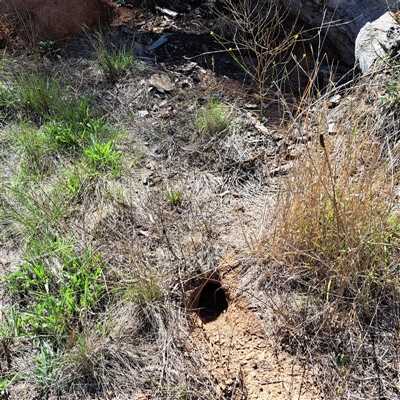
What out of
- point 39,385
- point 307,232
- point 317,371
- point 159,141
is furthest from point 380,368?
point 159,141

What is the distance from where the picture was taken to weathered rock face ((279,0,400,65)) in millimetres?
3652

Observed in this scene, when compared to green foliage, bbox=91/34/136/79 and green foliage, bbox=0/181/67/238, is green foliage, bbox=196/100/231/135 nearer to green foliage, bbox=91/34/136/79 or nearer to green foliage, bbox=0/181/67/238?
green foliage, bbox=91/34/136/79

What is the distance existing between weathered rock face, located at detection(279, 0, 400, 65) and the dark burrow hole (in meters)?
2.09

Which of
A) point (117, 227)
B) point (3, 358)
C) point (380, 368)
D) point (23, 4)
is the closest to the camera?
point (380, 368)

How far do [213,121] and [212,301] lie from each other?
1.32 metres

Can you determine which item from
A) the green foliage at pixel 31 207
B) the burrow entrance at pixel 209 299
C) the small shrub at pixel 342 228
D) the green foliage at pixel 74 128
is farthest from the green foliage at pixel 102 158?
the small shrub at pixel 342 228

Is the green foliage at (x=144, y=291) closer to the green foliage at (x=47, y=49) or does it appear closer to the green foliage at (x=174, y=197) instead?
the green foliage at (x=174, y=197)

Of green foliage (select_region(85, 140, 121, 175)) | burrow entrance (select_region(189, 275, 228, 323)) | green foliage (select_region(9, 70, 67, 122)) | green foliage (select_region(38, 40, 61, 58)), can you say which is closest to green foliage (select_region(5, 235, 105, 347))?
burrow entrance (select_region(189, 275, 228, 323))

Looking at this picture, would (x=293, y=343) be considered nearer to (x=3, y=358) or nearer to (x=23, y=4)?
(x=3, y=358)

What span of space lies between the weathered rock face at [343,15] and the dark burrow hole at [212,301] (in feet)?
6.87

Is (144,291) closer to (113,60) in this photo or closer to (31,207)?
(31,207)

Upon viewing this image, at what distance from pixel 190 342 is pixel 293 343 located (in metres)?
0.51

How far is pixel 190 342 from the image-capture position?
2428mm

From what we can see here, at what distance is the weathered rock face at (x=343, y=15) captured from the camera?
3.65 metres
